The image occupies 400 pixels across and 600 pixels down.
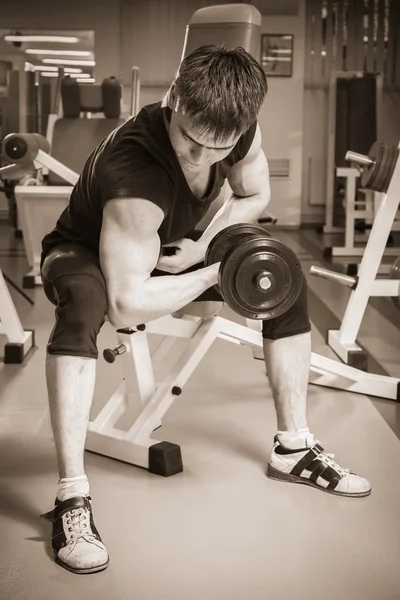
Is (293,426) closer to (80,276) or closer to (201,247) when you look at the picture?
(201,247)

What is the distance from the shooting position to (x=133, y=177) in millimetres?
1651

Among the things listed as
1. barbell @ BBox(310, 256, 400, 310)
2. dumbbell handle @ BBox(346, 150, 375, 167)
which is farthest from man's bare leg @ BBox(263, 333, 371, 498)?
dumbbell handle @ BBox(346, 150, 375, 167)

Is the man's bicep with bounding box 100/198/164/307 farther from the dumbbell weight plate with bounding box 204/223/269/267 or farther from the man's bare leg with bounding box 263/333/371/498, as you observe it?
the man's bare leg with bounding box 263/333/371/498

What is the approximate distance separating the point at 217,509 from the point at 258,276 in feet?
1.99

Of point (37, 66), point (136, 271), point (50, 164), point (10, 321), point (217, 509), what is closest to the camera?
point (136, 271)

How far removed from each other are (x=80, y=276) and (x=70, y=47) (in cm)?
644

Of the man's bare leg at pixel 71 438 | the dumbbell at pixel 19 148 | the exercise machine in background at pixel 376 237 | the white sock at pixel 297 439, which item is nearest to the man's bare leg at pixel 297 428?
the white sock at pixel 297 439

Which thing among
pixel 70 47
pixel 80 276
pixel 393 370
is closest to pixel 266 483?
pixel 80 276

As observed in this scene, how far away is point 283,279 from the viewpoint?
1.70 meters

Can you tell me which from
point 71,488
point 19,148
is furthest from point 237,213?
point 19,148

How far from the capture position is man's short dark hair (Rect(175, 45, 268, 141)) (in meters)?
1.55

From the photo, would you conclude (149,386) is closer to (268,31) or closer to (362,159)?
(362,159)

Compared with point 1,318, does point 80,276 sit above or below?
above

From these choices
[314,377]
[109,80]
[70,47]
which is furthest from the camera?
[70,47]
